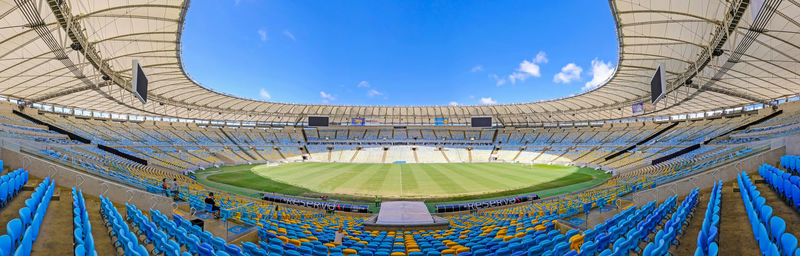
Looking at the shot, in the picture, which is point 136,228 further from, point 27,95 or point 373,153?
point 373,153

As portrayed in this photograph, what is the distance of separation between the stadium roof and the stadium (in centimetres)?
15

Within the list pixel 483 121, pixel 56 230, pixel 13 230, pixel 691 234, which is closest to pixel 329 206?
pixel 56 230

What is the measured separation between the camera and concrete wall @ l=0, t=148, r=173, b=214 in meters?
10.9

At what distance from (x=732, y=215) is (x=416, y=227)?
9743 mm

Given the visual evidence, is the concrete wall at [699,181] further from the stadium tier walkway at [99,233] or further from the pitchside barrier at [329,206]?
the stadium tier walkway at [99,233]

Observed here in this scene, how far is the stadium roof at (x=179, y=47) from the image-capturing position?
1471 centimetres

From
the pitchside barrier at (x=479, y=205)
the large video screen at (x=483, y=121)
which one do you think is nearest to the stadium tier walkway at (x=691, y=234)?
the pitchside barrier at (x=479, y=205)

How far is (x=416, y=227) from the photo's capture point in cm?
1405

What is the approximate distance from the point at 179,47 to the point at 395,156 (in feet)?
127

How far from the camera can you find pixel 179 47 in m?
20.4

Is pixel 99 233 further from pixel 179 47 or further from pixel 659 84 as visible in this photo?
pixel 659 84

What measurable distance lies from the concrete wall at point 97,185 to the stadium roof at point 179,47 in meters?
5.76

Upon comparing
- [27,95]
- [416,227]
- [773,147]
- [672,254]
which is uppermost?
[27,95]

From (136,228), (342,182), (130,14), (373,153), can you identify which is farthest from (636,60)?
(373,153)
